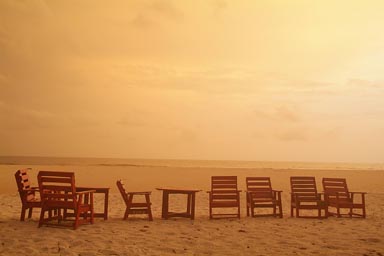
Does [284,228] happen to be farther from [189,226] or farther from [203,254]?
[203,254]

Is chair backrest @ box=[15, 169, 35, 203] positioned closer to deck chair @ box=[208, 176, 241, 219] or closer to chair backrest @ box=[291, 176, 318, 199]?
deck chair @ box=[208, 176, 241, 219]

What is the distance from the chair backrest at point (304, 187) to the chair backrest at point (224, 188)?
1.64 meters

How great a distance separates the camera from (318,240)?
6.95 m

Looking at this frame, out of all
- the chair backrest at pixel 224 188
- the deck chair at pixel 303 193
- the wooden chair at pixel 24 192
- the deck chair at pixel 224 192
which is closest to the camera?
the wooden chair at pixel 24 192

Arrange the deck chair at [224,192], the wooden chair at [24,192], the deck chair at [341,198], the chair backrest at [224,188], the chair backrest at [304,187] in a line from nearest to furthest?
1. the wooden chair at [24,192]
2. the deck chair at [224,192]
3. the chair backrest at [224,188]
4. the deck chair at [341,198]
5. the chair backrest at [304,187]

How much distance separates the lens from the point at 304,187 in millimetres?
10516

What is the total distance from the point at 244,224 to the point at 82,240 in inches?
142

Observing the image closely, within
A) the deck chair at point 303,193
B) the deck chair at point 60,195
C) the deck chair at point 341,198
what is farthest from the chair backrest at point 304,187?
the deck chair at point 60,195

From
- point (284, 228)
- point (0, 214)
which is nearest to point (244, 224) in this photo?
point (284, 228)

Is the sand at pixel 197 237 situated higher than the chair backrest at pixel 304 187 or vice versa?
the chair backrest at pixel 304 187

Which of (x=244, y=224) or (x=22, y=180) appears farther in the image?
(x=244, y=224)

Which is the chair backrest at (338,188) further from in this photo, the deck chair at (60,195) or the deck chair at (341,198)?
the deck chair at (60,195)

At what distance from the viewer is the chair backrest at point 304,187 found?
10312mm

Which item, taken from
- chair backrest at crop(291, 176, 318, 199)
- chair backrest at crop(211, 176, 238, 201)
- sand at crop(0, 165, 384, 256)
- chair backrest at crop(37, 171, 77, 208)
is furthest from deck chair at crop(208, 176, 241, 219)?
chair backrest at crop(37, 171, 77, 208)
